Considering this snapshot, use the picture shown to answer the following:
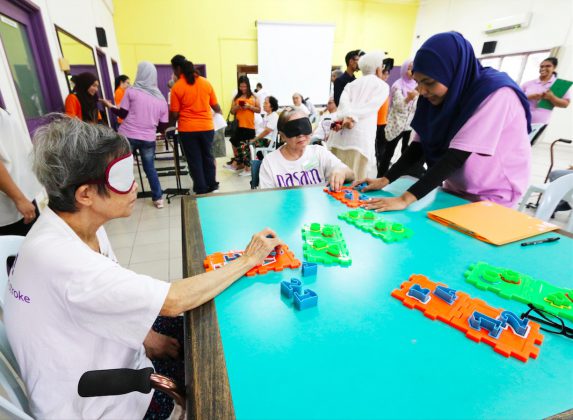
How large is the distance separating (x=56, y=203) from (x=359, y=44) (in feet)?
36.0

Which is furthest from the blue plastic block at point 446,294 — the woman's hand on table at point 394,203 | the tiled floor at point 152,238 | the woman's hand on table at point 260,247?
the tiled floor at point 152,238

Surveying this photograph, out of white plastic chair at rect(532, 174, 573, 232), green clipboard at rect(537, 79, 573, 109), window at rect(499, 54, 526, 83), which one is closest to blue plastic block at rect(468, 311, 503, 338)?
white plastic chair at rect(532, 174, 573, 232)

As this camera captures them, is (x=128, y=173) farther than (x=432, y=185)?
No

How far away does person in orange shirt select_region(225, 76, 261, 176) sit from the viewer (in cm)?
526

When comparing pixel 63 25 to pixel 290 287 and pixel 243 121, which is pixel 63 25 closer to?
pixel 243 121

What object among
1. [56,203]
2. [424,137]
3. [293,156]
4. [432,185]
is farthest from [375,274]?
[293,156]

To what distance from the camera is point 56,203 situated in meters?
0.87

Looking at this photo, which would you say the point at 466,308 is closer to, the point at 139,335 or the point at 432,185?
the point at 432,185

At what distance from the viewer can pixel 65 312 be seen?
0.76m

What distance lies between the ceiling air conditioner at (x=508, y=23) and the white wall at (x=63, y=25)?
9.41m

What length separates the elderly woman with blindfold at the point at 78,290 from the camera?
73 cm

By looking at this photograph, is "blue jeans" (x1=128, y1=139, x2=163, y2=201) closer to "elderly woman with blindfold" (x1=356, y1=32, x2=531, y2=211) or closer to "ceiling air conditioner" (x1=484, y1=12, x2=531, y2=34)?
"elderly woman with blindfold" (x1=356, y1=32, x2=531, y2=211)

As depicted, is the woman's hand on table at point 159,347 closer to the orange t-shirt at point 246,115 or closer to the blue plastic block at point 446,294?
the blue plastic block at point 446,294

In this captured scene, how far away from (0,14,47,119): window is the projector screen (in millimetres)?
6820
